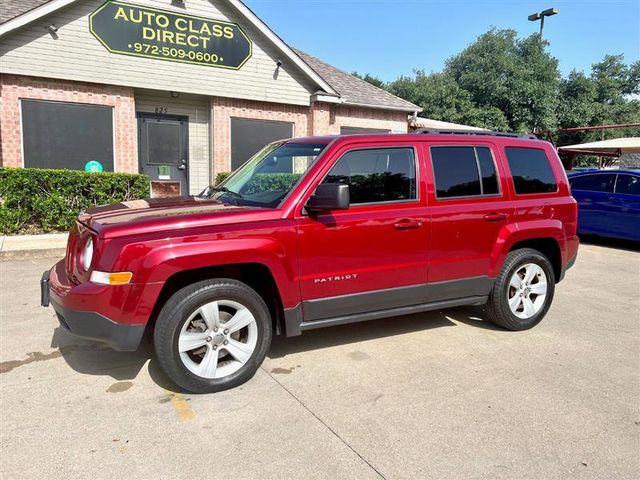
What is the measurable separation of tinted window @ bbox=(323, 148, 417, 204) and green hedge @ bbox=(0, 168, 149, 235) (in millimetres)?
6940

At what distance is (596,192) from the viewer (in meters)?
10.1

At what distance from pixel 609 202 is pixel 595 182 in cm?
55

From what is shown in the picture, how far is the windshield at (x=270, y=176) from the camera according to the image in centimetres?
382

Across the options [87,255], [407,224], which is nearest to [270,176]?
[407,224]

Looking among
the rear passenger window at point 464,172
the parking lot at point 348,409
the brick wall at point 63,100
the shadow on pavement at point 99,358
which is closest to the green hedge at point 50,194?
the brick wall at point 63,100

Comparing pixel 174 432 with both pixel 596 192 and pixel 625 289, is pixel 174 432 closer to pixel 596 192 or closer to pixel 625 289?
pixel 625 289

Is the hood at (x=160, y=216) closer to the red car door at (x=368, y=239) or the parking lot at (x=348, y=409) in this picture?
the red car door at (x=368, y=239)

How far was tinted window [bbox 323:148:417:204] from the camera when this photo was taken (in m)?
3.89

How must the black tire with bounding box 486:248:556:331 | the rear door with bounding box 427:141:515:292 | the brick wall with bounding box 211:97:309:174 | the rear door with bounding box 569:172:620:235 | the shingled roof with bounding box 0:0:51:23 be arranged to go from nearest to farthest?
the rear door with bounding box 427:141:515:292 < the black tire with bounding box 486:248:556:331 < the rear door with bounding box 569:172:620:235 < the shingled roof with bounding box 0:0:51:23 < the brick wall with bounding box 211:97:309:174

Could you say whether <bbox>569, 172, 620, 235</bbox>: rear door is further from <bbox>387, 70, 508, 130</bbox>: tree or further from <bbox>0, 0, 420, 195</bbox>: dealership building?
<bbox>387, 70, 508, 130</bbox>: tree

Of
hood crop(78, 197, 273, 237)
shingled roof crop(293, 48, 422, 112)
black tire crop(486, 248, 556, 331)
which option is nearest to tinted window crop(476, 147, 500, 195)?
black tire crop(486, 248, 556, 331)

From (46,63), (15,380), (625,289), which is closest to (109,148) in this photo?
(46,63)

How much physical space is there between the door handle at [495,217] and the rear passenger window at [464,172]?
0.66ft

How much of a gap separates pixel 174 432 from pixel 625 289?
6.35m
